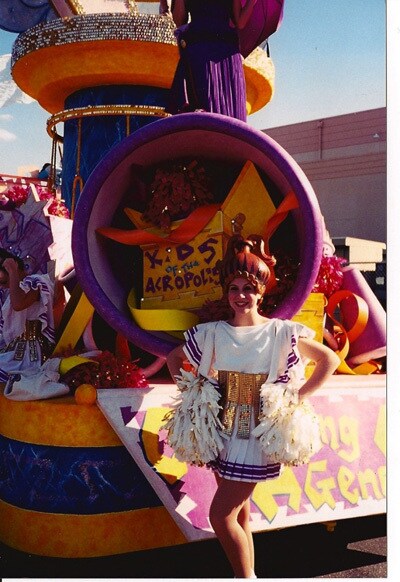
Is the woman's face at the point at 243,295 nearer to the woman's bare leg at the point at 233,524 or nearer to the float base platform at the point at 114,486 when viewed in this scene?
the woman's bare leg at the point at 233,524

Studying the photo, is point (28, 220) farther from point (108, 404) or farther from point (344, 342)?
point (344, 342)

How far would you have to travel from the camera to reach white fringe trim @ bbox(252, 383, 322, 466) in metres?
2.28

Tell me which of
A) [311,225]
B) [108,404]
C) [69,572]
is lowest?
[69,572]

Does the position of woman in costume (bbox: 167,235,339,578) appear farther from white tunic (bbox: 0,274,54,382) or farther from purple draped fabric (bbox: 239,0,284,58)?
purple draped fabric (bbox: 239,0,284,58)

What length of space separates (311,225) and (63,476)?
1.64m

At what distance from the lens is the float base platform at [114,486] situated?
2.86 meters

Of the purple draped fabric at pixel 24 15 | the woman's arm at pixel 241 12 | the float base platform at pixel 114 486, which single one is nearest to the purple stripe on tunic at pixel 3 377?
the float base platform at pixel 114 486

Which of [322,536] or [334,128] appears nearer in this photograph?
[322,536]

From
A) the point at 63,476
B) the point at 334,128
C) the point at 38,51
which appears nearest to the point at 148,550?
the point at 63,476

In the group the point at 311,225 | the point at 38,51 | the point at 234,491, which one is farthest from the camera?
the point at 38,51

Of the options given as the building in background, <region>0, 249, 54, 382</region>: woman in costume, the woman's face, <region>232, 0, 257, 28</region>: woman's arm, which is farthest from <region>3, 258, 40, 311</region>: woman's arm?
the building in background

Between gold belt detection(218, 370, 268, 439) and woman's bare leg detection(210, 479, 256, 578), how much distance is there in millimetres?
200

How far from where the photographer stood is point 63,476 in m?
2.91

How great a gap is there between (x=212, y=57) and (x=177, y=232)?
104 cm
